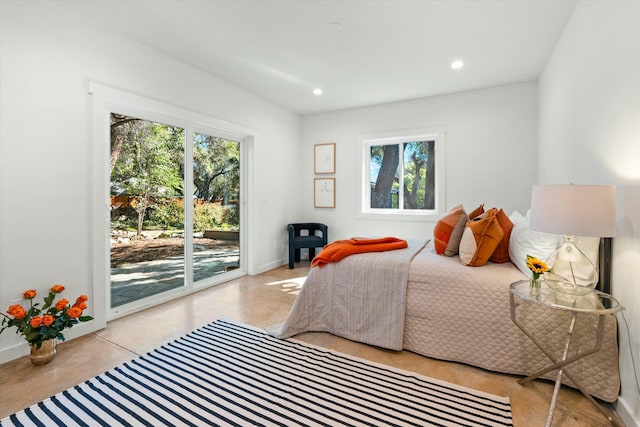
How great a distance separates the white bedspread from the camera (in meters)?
2.35

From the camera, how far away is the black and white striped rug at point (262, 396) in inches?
63.3

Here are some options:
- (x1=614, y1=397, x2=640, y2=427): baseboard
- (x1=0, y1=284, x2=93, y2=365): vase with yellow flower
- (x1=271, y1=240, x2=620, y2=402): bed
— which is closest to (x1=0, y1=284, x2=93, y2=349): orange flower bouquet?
(x1=0, y1=284, x2=93, y2=365): vase with yellow flower

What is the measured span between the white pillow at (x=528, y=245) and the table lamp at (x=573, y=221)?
12 cm

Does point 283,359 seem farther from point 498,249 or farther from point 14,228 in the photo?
point 14,228

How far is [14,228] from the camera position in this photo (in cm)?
222

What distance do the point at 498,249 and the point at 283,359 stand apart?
1.83 metres

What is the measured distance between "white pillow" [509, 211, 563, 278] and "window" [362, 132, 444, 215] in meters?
2.24

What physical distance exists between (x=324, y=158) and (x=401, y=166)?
1.31 metres

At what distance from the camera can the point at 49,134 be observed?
239 cm

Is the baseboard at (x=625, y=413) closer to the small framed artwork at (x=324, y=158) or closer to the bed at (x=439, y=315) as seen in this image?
the bed at (x=439, y=315)

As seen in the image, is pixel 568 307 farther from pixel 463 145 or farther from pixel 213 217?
pixel 213 217

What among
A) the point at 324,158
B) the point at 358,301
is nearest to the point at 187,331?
the point at 358,301

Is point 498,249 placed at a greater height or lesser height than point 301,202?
lesser

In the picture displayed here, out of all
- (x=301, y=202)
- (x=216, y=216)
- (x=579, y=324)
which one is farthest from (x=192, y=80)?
(x=579, y=324)
